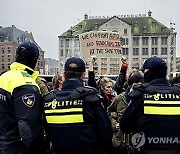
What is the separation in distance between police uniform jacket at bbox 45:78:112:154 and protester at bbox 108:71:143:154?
0.90 metres

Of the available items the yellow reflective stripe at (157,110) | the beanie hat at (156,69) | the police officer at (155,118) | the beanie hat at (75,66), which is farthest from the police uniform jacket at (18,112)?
the beanie hat at (156,69)

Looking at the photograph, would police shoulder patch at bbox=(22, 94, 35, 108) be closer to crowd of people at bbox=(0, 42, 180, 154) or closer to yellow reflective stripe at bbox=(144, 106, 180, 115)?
crowd of people at bbox=(0, 42, 180, 154)

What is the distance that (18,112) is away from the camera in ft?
11.4

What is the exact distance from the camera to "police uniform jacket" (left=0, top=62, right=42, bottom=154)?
3.44 meters

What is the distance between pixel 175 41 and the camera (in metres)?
72.5

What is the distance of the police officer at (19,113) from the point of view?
344 centimetres

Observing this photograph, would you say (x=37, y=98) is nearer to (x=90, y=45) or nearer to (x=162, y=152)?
(x=162, y=152)

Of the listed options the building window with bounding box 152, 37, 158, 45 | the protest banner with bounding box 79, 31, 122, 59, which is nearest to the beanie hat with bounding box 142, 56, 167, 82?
the protest banner with bounding box 79, 31, 122, 59

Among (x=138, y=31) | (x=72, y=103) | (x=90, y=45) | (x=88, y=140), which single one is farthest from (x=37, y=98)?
(x=138, y=31)

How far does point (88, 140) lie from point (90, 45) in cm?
616

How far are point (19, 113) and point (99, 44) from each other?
21.1 feet

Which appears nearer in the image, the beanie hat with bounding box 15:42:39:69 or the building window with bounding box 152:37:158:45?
the beanie hat with bounding box 15:42:39:69

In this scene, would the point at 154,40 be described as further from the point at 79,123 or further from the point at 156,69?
the point at 79,123

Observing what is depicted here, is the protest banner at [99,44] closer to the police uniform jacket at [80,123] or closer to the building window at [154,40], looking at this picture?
the police uniform jacket at [80,123]
